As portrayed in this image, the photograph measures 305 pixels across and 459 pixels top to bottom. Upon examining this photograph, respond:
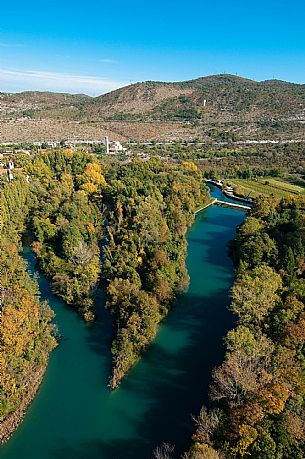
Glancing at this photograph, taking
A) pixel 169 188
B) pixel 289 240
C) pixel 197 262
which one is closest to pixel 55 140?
pixel 169 188

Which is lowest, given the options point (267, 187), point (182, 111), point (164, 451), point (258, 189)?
point (164, 451)

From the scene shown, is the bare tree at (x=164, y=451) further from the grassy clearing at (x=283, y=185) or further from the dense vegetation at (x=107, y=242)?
the grassy clearing at (x=283, y=185)

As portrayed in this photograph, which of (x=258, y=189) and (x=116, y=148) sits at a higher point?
(x=116, y=148)

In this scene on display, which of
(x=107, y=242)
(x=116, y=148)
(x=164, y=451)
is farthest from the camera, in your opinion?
(x=116, y=148)

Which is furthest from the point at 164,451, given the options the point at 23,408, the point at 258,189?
the point at 258,189

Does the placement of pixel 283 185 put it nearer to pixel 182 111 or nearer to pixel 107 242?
pixel 107 242

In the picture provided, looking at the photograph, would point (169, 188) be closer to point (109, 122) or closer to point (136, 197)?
point (136, 197)

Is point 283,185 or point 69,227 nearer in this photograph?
point 69,227

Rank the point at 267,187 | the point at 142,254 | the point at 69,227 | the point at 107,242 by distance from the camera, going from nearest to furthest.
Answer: the point at 142,254
the point at 69,227
the point at 107,242
the point at 267,187

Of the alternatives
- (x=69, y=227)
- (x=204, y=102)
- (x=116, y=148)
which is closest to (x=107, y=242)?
(x=69, y=227)
